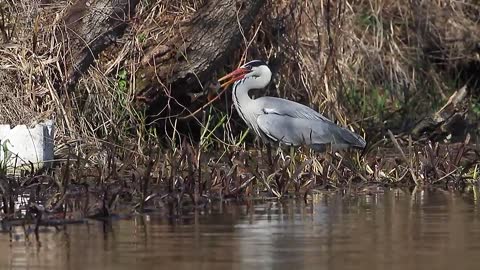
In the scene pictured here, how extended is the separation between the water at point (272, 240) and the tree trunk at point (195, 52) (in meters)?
3.33

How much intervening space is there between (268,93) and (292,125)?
195 centimetres

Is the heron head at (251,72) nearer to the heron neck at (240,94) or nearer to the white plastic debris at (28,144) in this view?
the heron neck at (240,94)

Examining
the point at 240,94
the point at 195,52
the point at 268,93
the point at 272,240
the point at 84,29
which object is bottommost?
the point at 272,240

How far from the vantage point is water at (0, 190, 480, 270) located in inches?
226

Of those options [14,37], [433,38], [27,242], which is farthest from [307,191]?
[433,38]

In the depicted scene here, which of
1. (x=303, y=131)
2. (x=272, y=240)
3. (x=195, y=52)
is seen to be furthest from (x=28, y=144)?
(x=272, y=240)

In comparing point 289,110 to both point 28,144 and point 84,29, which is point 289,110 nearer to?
point 84,29

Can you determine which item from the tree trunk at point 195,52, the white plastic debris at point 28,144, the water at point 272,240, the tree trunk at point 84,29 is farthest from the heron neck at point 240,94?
the water at point 272,240

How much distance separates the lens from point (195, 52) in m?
11.5

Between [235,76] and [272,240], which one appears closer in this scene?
[272,240]

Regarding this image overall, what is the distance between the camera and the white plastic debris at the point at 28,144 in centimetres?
994

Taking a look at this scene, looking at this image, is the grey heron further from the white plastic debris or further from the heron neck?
the white plastic debris

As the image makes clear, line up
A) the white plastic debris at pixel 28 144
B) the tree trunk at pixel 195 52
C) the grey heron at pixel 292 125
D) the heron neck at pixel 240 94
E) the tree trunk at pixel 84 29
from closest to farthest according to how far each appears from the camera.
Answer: the white plastic debris at pixel 28 144
the tree trunk at pixel 84 29
the grey heron at pixel 292 125
the tree trunk at pixel 195 52
the heron neck at pixel 240 94

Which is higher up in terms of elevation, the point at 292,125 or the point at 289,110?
the point at 289,110
